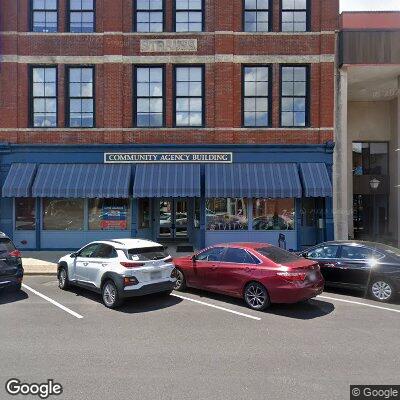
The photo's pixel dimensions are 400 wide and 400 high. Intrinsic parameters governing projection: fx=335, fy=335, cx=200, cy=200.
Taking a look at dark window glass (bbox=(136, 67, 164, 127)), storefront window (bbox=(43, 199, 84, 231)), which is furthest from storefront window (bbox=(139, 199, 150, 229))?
dark window glass (bbox=(136, 67, 164, 127))

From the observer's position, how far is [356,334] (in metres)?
5.95

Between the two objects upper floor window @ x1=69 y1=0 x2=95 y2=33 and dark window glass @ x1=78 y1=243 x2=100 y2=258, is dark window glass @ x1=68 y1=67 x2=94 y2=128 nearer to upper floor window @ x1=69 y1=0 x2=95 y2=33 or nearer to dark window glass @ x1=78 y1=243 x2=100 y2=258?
upper floor window @ x1=69 y1=0 x2=95 y2=33

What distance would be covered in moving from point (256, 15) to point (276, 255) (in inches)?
458

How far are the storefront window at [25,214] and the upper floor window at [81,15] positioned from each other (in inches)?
308

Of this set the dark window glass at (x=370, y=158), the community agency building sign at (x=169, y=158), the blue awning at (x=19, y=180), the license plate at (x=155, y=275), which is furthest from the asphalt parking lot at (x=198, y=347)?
the dark window glass at (x=370, y=158)

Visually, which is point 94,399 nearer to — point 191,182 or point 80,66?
point 191,182

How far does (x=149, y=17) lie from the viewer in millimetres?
14703

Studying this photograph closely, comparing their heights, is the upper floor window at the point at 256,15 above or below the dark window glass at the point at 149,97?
above

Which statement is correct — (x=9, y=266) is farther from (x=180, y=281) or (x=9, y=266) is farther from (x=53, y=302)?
(x=180, y=281)

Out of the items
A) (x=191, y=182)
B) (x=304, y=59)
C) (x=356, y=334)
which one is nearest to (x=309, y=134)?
(x=304, y=59)

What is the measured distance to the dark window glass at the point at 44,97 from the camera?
14.8 m

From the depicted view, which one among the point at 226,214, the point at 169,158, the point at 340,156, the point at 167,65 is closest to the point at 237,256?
the point at 226,214

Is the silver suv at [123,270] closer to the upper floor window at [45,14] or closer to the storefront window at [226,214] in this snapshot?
the storefront window at [226,214]

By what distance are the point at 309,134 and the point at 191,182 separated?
5.58 m
